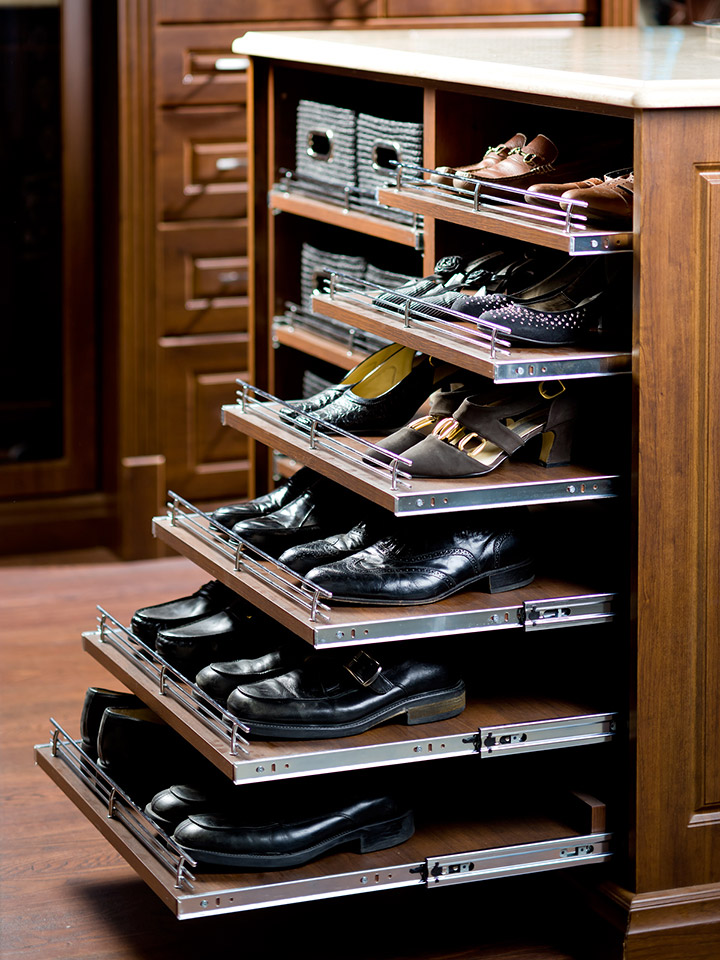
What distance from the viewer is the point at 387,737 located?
1780 millimetres

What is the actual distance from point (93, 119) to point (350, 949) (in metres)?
2.21

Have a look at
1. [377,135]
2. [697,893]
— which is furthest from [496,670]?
[377,135]

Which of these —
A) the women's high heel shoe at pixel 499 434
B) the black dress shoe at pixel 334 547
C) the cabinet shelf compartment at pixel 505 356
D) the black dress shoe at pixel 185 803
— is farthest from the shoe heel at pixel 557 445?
the black dress shoe at pixel 185 803

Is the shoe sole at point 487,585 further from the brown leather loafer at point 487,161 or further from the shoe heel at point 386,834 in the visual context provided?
the brown leather loafer at point 487,161

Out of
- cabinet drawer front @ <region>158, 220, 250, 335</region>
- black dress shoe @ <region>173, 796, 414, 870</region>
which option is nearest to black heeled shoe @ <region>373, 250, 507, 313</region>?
black dress shoe @ <region>173, 796, 414, 870</region>

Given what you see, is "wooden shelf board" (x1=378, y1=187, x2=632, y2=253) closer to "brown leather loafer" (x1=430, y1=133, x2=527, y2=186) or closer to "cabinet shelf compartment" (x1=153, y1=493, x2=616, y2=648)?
"brown leather loafer" (x1=430, y1=133, x2=527, y2=186)

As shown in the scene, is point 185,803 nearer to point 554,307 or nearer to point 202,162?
point 554,307

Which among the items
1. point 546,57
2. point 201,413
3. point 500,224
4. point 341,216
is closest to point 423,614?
point 500,224

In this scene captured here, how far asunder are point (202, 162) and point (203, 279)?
0.87 ft

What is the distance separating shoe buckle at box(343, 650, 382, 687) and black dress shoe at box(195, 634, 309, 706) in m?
0.08

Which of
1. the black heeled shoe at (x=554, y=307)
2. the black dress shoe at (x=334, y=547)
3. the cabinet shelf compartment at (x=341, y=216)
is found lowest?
the black dress shoe at (x=334, y=547)

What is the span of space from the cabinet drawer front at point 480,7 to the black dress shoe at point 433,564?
206 centimetres

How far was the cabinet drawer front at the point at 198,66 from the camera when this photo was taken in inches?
134

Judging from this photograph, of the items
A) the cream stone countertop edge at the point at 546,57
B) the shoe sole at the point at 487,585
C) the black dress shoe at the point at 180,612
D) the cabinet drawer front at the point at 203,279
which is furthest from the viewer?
the cabinet drawer front at the point at 203,279
